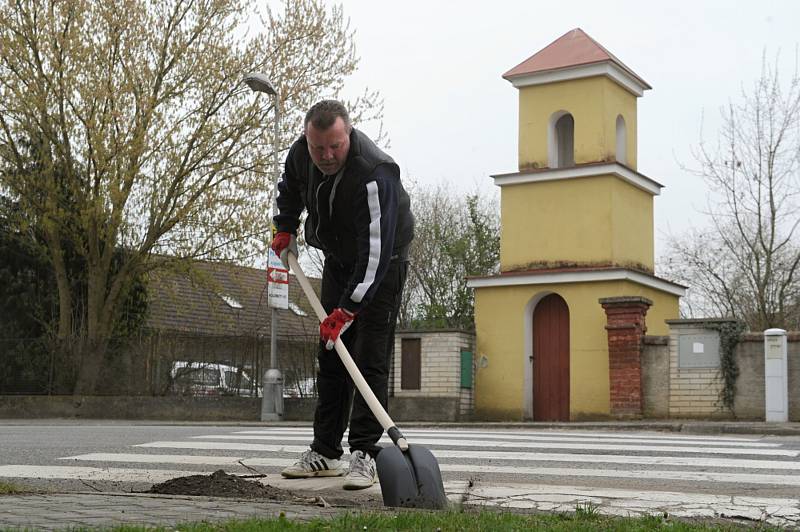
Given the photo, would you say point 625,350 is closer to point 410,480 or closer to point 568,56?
point 568,56

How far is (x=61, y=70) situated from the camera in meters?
22.9

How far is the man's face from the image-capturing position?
5.60m

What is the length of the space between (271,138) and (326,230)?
1873 cm

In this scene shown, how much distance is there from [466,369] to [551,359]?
1.85 m

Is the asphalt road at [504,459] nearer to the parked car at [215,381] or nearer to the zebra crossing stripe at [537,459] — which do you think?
the zebra crossing stripe at [537,459]

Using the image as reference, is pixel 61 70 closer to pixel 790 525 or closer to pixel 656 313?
pixel 656 313

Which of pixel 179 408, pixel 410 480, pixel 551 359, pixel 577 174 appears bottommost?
pixel 179 408

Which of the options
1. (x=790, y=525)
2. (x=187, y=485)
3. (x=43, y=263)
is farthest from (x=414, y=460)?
(x=43, y=263)

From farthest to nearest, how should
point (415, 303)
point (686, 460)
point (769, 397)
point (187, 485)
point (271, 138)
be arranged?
1. point (415, 303)
2. point (271, 138)
3. point (769, 397)
4. point (686, 460)
5. point (187, 485)

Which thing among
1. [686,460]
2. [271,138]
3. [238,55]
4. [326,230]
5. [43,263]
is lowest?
[686,460]

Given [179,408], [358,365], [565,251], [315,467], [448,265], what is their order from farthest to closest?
[448,265], [565,251], [179,408], [315,467], [358,365]

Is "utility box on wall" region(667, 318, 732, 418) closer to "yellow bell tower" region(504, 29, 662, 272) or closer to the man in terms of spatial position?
"yellow bell tower" region(504, 29, 662, 272)

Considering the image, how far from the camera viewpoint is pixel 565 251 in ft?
72.8

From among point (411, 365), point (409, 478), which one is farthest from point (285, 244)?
point (411, 365)
